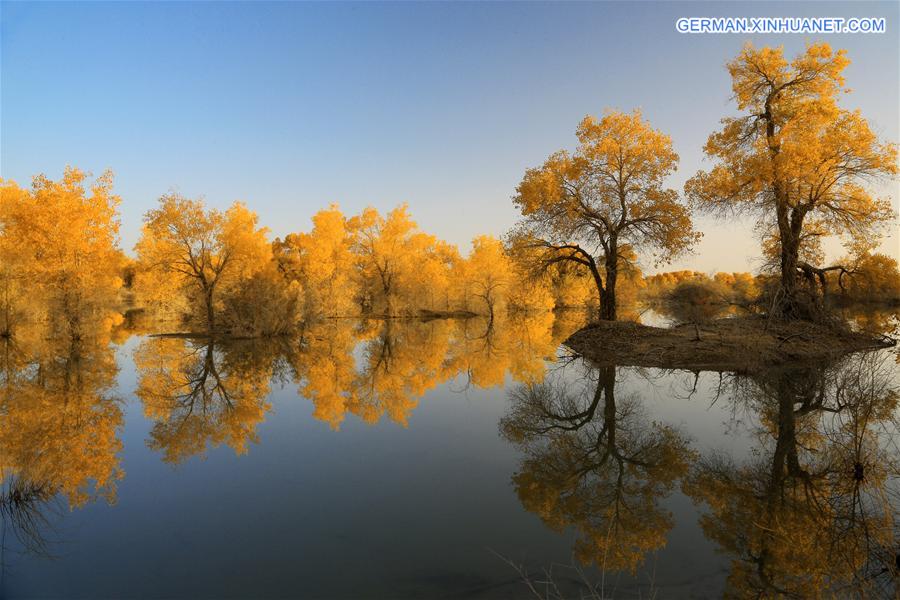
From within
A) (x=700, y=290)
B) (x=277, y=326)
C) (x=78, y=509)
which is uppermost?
(x=700, y=290)

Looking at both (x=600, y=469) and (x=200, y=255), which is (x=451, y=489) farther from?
(x=200, y=255)

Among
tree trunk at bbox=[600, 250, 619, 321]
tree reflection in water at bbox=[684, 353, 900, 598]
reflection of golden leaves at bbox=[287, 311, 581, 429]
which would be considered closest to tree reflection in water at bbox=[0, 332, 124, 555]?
reflection of golden leaves at bbox=[287, 311, 581, 429]

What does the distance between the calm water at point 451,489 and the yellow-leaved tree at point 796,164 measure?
7.76m

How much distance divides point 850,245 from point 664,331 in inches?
309

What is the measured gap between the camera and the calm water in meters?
3.98

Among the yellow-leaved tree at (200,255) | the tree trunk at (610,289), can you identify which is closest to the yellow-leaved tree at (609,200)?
the tree trunk at (610,289)

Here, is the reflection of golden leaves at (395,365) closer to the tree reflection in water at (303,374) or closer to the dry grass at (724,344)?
the tree reflection in water at (303,374)

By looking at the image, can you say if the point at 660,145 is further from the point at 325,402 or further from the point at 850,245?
the point at 325,402

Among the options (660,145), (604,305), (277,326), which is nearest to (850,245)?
(660,145)

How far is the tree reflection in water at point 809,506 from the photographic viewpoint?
3775 millimetres

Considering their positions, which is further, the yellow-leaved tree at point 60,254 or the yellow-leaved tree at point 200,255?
the yellow-leaved tree at point 200,255

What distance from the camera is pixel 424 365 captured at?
15.6m

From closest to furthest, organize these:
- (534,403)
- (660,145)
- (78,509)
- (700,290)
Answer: (78,509) < (534,403) < (660,145) < (700,290)

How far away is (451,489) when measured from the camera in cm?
584
